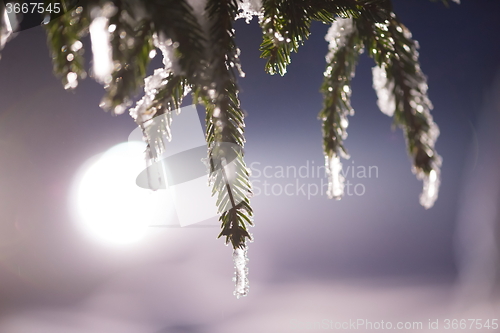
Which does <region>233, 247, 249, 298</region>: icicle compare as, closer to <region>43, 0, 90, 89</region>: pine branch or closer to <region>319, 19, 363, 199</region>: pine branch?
<region>319, 19, 363, 199</region>: pine branch

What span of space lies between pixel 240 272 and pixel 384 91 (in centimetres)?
59

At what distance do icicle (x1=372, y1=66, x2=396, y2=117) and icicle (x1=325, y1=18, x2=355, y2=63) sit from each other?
0.11 m

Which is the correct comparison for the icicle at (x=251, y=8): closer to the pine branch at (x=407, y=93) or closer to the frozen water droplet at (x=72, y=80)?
the pine branch at (x=407, y=93)

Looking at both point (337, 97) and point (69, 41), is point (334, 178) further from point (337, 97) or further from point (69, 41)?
point (69, 41)

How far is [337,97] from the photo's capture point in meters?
0.75

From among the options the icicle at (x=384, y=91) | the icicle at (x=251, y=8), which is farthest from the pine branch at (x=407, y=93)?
the icicle at (x=251, y=8)

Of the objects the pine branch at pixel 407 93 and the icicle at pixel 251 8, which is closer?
the pine branch at pixel 407 93

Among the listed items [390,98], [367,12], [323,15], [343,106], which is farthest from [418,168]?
[323,15]

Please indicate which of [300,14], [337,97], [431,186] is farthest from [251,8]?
[431,186]

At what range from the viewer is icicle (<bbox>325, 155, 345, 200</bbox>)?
689 millimetres

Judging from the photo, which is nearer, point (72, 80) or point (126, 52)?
point (126, 52)

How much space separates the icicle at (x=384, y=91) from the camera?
59 centimetres

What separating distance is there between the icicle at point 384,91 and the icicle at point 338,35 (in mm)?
111

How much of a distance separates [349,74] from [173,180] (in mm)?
555
